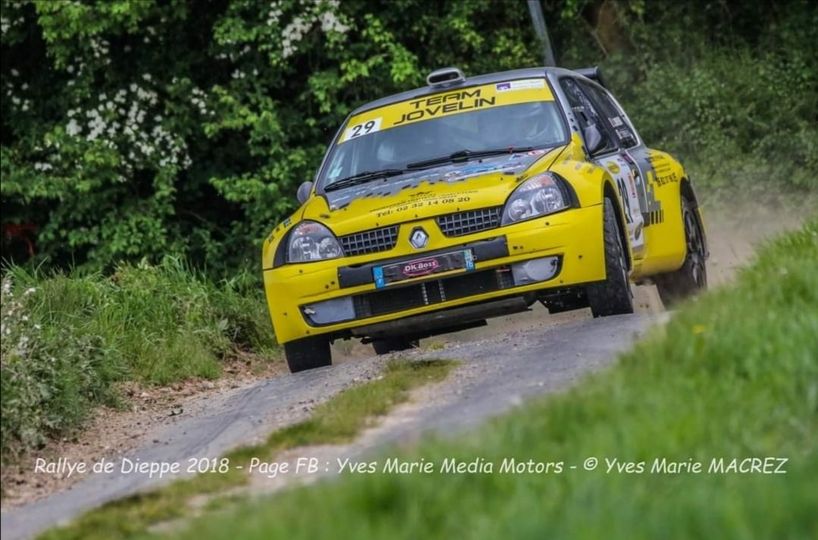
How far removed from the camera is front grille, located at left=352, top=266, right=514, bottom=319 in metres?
9.92

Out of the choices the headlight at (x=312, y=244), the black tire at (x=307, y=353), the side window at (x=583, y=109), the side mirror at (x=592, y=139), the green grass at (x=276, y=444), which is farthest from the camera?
the side window at (x=583, y=109)

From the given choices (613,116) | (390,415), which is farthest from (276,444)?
(613,116)

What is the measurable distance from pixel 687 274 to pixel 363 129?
2693mm

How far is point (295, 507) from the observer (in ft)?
16.5

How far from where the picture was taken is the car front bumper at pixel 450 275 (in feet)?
32.2

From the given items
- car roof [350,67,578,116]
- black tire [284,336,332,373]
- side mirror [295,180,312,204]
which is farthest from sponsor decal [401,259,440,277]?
car roof [350,67,578,116]

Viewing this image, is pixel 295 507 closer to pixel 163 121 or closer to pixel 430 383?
pixel 430 383

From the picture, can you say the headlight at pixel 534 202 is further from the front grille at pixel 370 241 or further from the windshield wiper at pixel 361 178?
the windshield wiper at pixel 361 178

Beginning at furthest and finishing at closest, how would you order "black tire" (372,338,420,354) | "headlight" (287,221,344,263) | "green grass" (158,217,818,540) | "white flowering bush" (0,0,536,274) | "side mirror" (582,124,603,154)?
"white flowering bush" (0,0,536,274)
"black tire" (372,338,420,354)
"side mirror" (582,124,603,154)
"headlight" (287,221,344,263)
"green grass" (158,217,818,540)

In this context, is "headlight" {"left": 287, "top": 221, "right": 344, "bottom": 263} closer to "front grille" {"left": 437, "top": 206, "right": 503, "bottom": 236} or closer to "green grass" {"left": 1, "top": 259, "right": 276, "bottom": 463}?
"front grille" {"left": 437, "top": 206, "right": 503, "bottom": 236}

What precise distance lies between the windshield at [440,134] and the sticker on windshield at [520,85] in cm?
5

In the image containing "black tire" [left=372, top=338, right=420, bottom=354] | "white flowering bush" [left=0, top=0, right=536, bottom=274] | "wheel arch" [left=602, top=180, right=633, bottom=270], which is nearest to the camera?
"wheel arch" [left=602, top=180, right=633, bottom=270]

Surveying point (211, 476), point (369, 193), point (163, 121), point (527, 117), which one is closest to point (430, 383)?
point (211, 476)

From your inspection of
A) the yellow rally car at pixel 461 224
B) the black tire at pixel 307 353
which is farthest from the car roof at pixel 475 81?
the black tire at pixel 307 353
